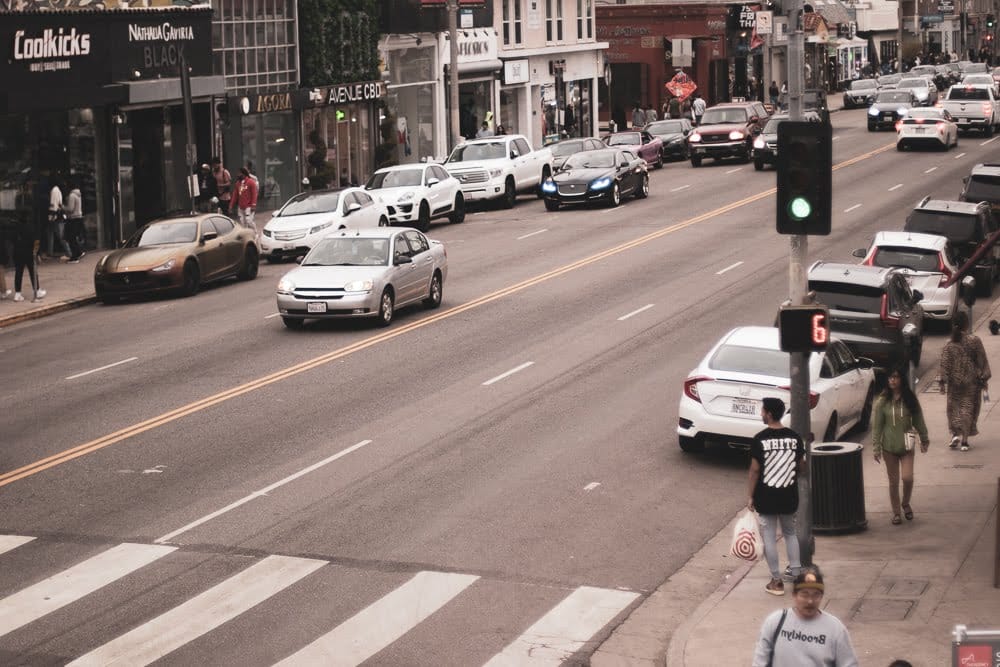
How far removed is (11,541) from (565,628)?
18.1ft

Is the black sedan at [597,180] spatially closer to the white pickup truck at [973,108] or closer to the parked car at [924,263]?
the parked car at [924,263]

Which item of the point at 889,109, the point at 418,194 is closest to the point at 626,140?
the point at 889,109

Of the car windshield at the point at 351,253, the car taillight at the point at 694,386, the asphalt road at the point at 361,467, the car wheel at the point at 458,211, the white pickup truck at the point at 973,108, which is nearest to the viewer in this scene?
the asphalt road at the point at 361,467

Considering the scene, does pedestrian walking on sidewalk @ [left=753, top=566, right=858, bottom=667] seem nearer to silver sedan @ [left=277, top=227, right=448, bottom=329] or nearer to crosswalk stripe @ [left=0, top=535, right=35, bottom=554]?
crosswalk stripe @ [left=0, top=535, right=35, bottom=554]

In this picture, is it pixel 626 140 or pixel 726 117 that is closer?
pixel 626 140

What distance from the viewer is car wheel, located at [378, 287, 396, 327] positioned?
2641 centimetres

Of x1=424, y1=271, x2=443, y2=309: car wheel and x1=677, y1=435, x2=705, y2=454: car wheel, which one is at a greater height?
x1=424, y1=271, x2=443, y2=309: car wheel

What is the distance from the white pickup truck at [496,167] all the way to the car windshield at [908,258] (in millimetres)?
20440

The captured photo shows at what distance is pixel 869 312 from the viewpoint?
22.2 m

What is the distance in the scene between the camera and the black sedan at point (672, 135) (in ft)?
197

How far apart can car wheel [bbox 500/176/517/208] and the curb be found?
1763 cm

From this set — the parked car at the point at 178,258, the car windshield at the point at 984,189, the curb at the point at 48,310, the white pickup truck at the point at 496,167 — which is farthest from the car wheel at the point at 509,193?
the curb at the point at 48,310

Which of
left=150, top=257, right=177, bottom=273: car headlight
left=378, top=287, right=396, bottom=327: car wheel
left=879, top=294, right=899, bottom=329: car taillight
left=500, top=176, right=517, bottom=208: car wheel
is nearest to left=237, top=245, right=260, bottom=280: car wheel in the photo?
left=150, top=257, right=177, bottom=273: car headlight

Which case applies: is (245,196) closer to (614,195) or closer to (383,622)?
(614,195)
